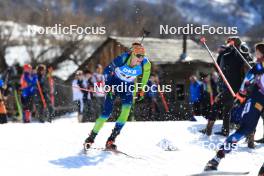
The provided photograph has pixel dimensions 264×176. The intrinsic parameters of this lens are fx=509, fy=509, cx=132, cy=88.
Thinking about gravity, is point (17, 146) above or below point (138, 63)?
below

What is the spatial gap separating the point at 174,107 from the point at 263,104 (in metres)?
17.3

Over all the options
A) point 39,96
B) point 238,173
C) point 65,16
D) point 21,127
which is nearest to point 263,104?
point 238,173

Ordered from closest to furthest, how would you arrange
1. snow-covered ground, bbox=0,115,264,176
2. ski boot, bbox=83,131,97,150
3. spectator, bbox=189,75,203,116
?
snow-covered ground, bbox=0,115,264,176
ski boot, bbox=83,131,97,150
spectator, bbox=189,75,203,116

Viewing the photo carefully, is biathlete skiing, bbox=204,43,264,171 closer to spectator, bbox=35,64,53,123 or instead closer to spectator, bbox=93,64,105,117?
spectator, bbox=93,64,105,117

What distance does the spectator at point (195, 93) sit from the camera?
55.9 feet

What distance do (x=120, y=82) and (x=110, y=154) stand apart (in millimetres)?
1331

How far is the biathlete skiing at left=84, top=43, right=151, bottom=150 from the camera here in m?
8.87

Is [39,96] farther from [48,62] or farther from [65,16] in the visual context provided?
[65,16]

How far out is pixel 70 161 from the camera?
7984 mm

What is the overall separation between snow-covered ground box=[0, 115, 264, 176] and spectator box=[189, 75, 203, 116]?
17.0 ft

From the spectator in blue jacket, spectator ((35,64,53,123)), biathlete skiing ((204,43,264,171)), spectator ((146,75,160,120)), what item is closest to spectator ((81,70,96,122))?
spectator ((35,64,53,123))

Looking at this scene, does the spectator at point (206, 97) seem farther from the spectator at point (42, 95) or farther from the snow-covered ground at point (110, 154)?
the snow-covered ground at point (110, 154)

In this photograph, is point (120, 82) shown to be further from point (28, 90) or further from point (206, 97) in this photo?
point (206, 97)

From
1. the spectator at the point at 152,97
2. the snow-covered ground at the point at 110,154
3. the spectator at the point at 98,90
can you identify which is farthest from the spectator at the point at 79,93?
the snow-covered ground at the point at 110,154
